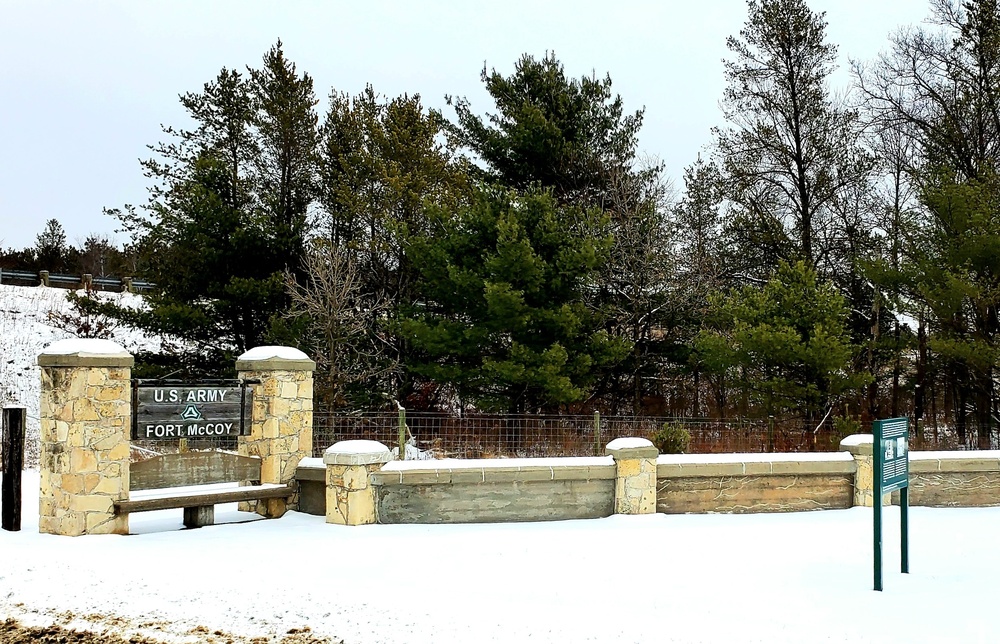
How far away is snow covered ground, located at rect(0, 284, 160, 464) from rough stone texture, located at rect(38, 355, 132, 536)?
14810 mm

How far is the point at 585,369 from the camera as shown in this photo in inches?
703

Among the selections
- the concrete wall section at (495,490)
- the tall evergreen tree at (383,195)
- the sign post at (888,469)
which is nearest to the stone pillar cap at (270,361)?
the concrete wall section at (495,490)

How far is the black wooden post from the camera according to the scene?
864 cm

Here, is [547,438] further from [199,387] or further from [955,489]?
[199,387]

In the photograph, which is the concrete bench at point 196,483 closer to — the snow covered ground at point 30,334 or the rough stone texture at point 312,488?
the rough stone texture at point 312,488

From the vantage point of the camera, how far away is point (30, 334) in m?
30.3

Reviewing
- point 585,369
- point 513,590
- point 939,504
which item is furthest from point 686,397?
point 513,590

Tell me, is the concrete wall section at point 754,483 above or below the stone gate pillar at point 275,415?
below

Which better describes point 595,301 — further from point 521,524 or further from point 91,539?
point 91,539

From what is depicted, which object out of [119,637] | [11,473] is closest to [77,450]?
[11,473]

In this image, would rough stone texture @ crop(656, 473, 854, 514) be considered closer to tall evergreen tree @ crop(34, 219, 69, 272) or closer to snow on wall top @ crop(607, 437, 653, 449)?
snow on wall top @ crop(607, 437, 653, 449)

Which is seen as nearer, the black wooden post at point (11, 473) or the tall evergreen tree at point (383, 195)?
the black wooden post at point (11, 473)

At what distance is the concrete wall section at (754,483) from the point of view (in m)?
10.4

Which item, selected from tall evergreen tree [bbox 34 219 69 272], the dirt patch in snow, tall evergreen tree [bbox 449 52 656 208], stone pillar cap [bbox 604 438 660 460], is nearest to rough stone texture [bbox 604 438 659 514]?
stone pillar cap [bbox 604 438 660 460]
